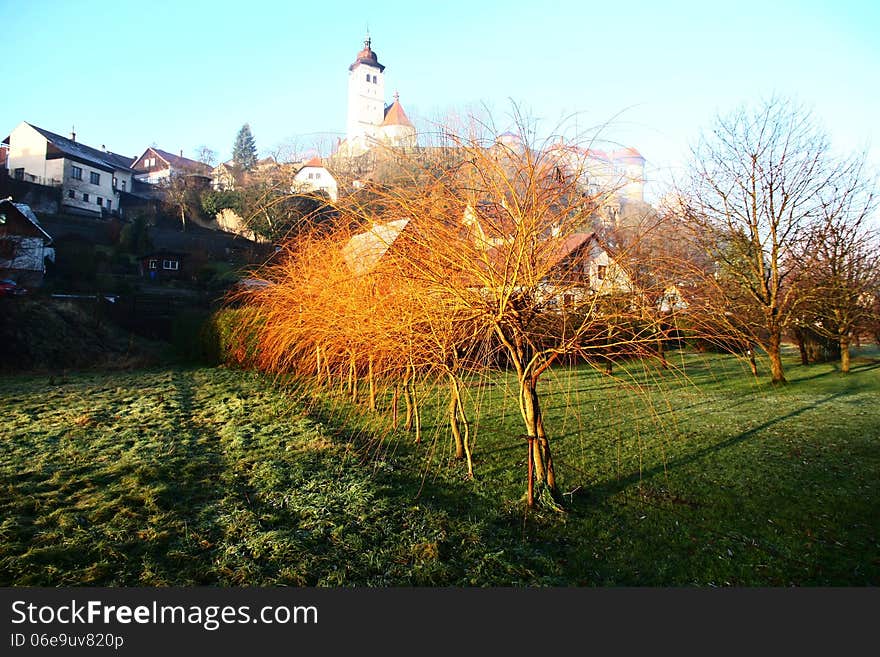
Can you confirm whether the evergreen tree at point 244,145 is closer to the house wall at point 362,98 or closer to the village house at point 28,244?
the house wall at point 362,98

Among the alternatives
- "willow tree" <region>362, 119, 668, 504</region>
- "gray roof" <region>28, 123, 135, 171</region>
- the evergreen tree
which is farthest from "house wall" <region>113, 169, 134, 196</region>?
"willow tree" <region>362, 119, 668, 504</region>

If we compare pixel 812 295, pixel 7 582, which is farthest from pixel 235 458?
pixel 812 295

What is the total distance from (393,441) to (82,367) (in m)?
12.0

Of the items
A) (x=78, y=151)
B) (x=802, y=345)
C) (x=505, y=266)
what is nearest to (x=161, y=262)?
(x=78, y=151)

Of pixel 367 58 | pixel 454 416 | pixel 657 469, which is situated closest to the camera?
pixel 454 416

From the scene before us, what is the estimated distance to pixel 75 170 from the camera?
38.5m

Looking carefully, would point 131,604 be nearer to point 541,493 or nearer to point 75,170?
point 541,493

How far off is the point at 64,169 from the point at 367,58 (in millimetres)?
59484

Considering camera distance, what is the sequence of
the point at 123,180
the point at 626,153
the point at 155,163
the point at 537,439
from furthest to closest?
1. the point at 155,163
2. the point at 123,180
3. the point at 537,439
4. the point at 626,153

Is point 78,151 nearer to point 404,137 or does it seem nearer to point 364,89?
point 404,137

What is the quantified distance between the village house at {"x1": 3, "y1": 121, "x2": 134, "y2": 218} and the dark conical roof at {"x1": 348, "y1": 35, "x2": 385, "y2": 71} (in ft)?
178

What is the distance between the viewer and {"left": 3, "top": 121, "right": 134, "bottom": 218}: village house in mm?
37688

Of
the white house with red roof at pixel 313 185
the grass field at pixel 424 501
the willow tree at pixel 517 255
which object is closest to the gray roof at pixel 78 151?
the grass field at pixel 424 501

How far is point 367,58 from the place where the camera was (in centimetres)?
8419
